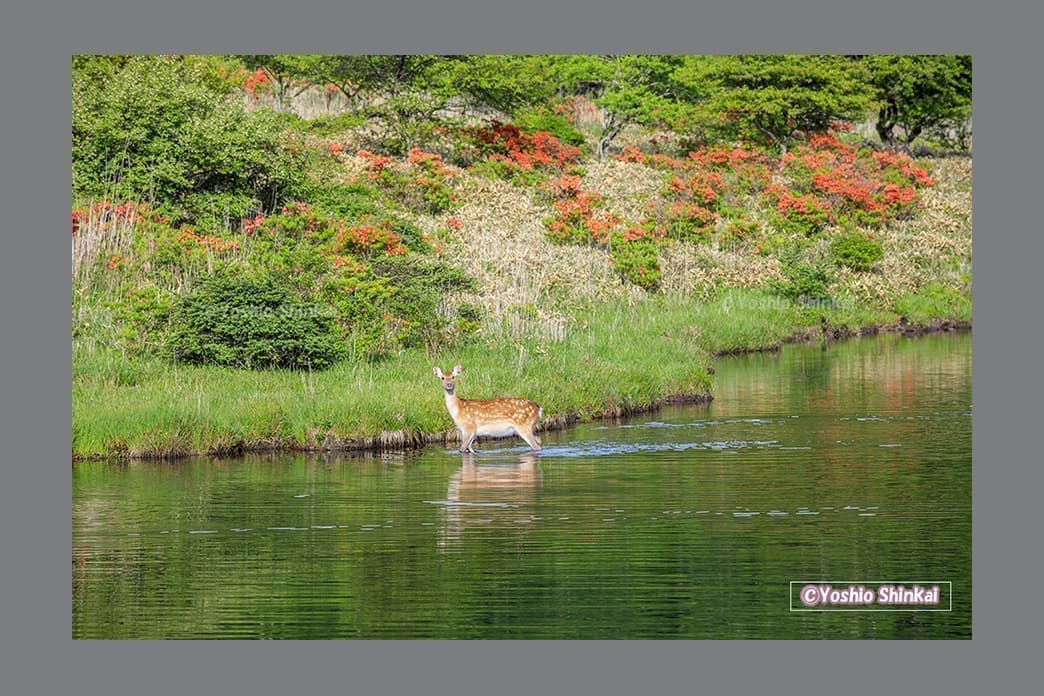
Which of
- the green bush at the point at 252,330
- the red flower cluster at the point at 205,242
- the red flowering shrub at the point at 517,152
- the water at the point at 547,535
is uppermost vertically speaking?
the red flowering shrub at the point at 517,152

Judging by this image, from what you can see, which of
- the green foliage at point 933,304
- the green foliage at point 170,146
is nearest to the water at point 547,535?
the green foliage at point 170,146

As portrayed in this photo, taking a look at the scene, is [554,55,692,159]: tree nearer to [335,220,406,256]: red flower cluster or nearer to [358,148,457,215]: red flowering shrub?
[358,148,457,215]: red flowering shrub

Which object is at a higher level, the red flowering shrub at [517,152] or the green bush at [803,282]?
the red flowering shrub at [517,152]

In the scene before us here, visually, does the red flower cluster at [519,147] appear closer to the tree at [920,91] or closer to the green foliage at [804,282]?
the green foliage at [804,282]

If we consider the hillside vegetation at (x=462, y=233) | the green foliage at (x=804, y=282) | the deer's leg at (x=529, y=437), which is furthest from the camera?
the green foliage at (x=804, y=282)

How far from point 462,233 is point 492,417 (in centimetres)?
1192

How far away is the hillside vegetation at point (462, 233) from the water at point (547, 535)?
2088 mm

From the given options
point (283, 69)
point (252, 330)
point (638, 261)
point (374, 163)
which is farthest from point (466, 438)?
point (283, 69)

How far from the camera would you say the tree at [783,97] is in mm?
43562

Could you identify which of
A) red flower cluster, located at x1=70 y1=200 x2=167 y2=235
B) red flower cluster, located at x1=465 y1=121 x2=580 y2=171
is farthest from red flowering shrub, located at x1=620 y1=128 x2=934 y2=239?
red flower cluster, located at x1=70 y1=200 x2=167 y2=235

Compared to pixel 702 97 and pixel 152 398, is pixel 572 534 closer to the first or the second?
pixel 152 398

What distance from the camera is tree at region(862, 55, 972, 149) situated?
45.4 meters

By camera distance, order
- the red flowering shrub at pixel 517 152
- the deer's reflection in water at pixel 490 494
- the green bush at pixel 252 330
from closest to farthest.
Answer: the deer's reflection in water at pixel 490 494 → the green bush at pixel 252 330 → the red flowering shrub at pixel 517 152

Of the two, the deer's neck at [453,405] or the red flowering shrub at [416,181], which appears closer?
the deer's neck at [453,405]
